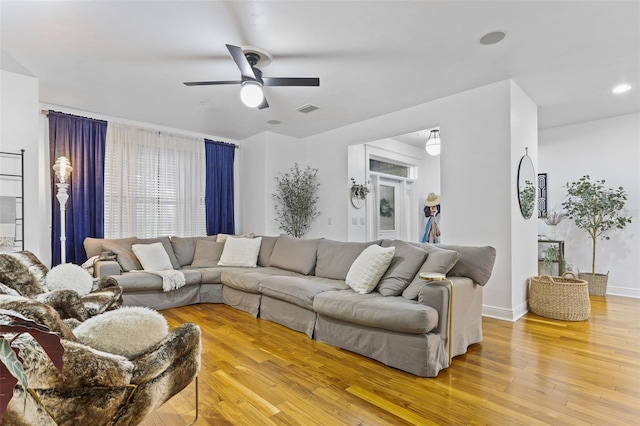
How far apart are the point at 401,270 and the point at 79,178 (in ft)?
14.4

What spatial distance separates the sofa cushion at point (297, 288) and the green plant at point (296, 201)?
2.22m

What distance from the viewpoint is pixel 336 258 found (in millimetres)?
3660

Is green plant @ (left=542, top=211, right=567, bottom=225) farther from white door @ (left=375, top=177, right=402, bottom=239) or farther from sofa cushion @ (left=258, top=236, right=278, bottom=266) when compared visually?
sofa cushion @ (left=258, top=236, right=278, bottom=266)

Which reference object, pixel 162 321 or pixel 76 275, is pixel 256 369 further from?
pixel 76 275

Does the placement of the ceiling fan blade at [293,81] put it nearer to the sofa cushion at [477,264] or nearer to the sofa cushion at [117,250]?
the sofa cushion at [477,264]

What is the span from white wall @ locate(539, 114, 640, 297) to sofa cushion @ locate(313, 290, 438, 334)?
408 cm

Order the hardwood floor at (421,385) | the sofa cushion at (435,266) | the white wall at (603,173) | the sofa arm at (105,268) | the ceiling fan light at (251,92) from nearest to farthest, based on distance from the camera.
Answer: the hardwood floor at (421,385), the sofa cushion at (435,266), the ceiling fan light at (251,92), the sofa arm at (105,268), the white wall at (603,173)

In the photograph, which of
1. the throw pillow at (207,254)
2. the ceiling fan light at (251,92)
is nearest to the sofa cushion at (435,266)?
the ceiling fan light at (251,92)

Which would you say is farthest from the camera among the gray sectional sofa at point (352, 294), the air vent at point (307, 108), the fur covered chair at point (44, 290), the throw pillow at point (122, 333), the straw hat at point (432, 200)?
the straw hat at point (432, 200)

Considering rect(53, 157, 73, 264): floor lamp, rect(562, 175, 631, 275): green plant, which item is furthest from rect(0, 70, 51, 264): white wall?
rect(562, 175, 631, 275): green plant

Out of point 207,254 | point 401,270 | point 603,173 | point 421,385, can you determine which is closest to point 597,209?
point 603,173

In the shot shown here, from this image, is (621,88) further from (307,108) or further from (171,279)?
(171,279)

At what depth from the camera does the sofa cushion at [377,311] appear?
220cm

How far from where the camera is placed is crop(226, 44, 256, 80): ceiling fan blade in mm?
2408
